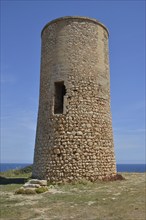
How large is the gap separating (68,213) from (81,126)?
6.41 metres

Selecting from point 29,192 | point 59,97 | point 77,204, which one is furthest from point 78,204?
point 59,97

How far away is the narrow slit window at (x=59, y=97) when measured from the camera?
14961 millimetres

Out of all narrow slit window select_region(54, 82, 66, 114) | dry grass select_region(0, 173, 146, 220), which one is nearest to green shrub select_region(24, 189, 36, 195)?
dry grass select_region(0, 173, 146, 220)

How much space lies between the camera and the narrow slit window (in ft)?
49.1

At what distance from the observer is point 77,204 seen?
28.7 ft

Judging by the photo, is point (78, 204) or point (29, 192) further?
point (29, 192)

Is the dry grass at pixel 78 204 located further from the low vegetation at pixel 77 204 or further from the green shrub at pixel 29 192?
the green shrub at pixel 29 192

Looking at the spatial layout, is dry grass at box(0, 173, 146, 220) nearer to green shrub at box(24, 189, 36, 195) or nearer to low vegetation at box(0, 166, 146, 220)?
low vegetation at box(0, 166, 146, 220)

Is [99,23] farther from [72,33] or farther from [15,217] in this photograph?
[15,217]

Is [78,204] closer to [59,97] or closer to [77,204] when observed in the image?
[77,204]

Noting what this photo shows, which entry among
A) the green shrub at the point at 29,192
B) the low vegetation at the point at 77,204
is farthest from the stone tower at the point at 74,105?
the green shrub at the point at 29,192

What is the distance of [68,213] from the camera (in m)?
7.72

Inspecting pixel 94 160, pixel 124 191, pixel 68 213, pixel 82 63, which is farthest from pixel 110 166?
pixel 68 213

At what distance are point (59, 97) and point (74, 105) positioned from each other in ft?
4.63
